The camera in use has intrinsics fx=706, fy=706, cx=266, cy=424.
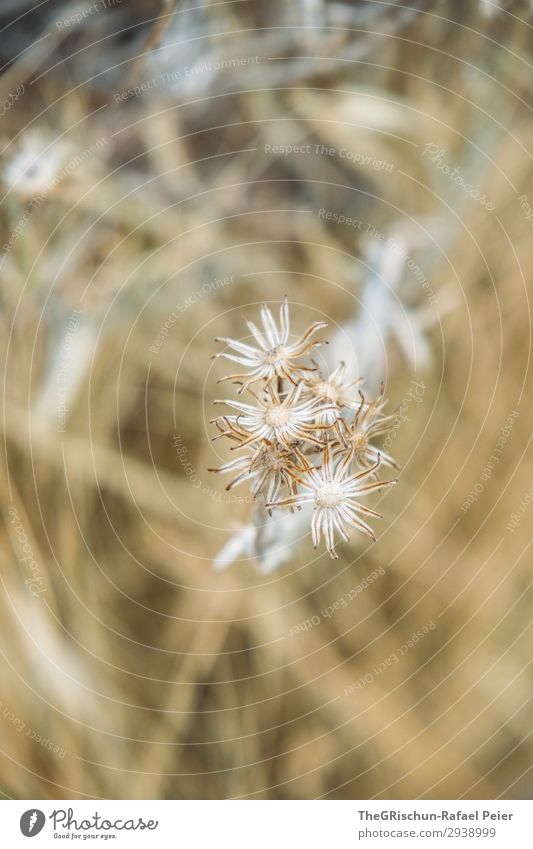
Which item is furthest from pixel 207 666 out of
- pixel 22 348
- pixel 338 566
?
pixel 22 348

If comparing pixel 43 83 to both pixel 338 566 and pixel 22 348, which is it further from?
pixel 338 566

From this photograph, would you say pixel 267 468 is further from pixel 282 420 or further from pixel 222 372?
pixel 222 372

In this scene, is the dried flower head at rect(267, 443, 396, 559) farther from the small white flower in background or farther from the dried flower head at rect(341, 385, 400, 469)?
the small white flower in background

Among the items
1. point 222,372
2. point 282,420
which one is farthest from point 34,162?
point 282,420

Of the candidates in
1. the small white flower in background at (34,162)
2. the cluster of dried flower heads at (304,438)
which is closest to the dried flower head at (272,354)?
the cluster of dried flower heads at (304,438)

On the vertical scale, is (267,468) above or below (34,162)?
below

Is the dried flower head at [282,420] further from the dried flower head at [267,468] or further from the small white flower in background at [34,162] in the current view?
the small white flower in background at [34,162]
